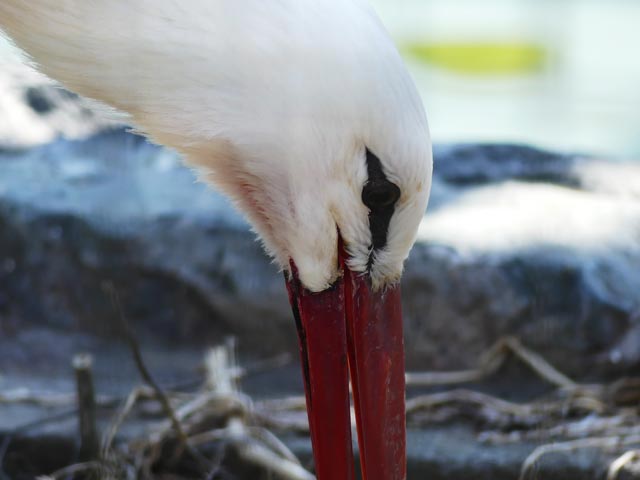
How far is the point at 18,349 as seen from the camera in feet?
9.82

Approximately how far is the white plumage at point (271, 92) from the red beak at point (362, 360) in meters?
0.06

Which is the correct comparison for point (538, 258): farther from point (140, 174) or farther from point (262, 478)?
point (140, 174)

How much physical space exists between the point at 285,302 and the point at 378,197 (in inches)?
50.9

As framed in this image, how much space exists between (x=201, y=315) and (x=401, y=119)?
1.55m

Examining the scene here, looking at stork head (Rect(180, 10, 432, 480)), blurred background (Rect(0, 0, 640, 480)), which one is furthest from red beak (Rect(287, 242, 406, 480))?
blurred background (Rect(0, 0, 640, 480))

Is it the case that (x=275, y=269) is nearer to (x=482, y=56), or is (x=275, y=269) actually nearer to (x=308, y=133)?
(x=308, y=133)

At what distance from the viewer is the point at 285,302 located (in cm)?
287

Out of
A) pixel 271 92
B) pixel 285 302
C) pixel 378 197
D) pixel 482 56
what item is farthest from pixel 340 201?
pixel 482 56

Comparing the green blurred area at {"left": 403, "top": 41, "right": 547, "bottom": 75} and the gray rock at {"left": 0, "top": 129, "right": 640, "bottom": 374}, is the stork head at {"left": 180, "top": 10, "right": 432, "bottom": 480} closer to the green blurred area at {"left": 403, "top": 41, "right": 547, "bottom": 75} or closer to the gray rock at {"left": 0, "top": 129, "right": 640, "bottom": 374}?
the gray rock at {"left": 0, "top": 129, "right": 640, "bottom": 374}

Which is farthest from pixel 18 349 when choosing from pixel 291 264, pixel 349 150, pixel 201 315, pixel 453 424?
pixel 349 150

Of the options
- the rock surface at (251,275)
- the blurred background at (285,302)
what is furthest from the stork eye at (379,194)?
the rock surface at (251,275)

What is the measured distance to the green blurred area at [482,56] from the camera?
7812 mm

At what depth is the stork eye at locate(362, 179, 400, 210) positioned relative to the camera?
1593mm

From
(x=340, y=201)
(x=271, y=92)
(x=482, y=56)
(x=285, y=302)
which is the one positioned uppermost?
(x=482, y=56)
